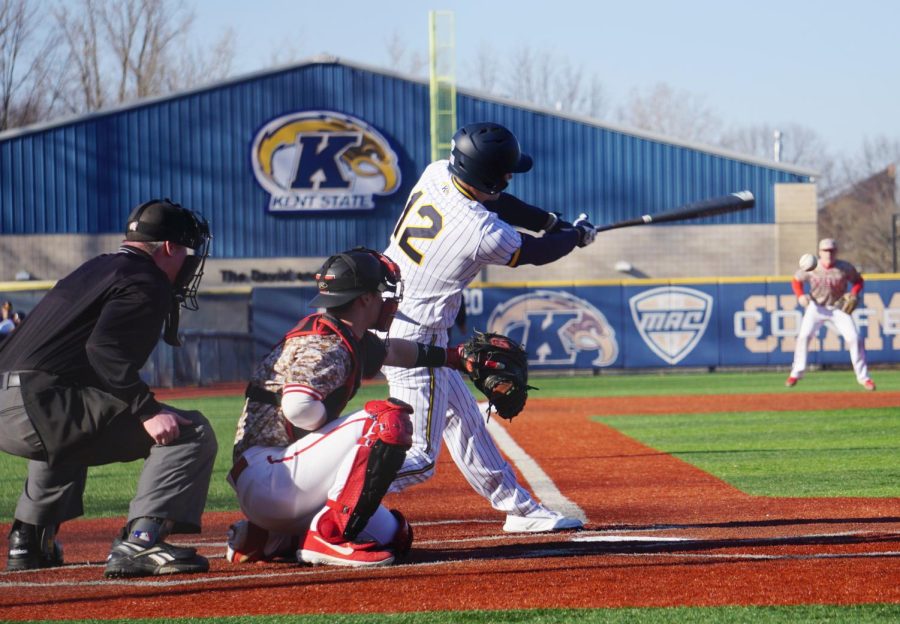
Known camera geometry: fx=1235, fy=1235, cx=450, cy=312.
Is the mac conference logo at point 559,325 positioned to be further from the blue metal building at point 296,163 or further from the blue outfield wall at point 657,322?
the blue metal building at point 296,163

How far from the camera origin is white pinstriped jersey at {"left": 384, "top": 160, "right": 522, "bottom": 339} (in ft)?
19.4

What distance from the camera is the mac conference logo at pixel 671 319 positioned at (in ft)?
79.3

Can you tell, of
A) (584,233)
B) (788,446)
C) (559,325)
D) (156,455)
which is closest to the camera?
(156,455)

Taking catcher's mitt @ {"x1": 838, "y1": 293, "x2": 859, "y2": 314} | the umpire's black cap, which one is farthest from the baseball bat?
catcher's mitt @ {"x1": 838, "y1": 293, "x2": 859, "y2": 314}

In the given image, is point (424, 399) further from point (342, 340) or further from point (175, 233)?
point (175, 233)

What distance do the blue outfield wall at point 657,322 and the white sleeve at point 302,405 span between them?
19.3 metres

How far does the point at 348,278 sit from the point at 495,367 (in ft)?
3.17

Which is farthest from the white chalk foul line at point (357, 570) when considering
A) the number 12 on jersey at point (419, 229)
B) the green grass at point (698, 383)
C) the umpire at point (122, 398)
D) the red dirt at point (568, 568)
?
the green grass at point (698, 383)

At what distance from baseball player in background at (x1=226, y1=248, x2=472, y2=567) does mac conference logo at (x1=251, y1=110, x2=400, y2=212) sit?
2508cm

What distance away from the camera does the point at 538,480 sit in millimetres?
8672

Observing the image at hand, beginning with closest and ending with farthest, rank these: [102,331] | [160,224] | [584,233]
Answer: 1. [102,331]
2. [160,224]
3. [584,233]

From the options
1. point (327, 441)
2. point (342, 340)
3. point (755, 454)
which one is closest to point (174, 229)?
point (342, 340)

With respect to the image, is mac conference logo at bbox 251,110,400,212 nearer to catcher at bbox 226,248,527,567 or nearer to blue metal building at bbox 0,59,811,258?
blue metal building at bbox 0,59,811,258

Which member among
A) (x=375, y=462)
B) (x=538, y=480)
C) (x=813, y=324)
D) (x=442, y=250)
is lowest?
(x=538, y=480)
